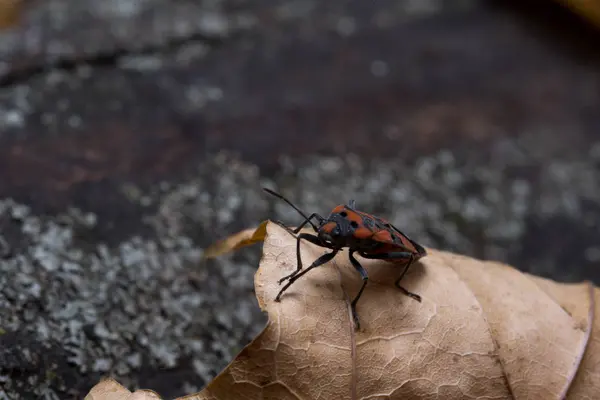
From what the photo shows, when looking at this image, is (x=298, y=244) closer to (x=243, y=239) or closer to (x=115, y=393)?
(x=243, y=239)

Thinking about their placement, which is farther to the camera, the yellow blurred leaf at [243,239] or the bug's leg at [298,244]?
the yellow blurred leaf at [243,239]

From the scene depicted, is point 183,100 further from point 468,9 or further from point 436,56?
point 468,9

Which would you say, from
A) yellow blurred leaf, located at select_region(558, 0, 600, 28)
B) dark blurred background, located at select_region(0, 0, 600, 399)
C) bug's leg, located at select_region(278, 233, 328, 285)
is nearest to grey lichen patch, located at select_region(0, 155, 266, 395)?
dark blurred background, located at select_region(0, 0, 600, 399)

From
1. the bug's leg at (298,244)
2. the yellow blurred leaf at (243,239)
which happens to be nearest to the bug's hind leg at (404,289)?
the bug's leg at (298,244)

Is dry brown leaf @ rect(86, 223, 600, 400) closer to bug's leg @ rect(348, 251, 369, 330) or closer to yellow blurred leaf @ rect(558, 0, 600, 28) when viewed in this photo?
bug's leg @ rect(348, 251, 369, 330)

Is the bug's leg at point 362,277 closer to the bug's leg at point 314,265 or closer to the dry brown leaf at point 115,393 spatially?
the bug's leg at point 314,265

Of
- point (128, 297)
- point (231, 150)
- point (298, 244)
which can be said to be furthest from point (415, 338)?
point (231, 150)
